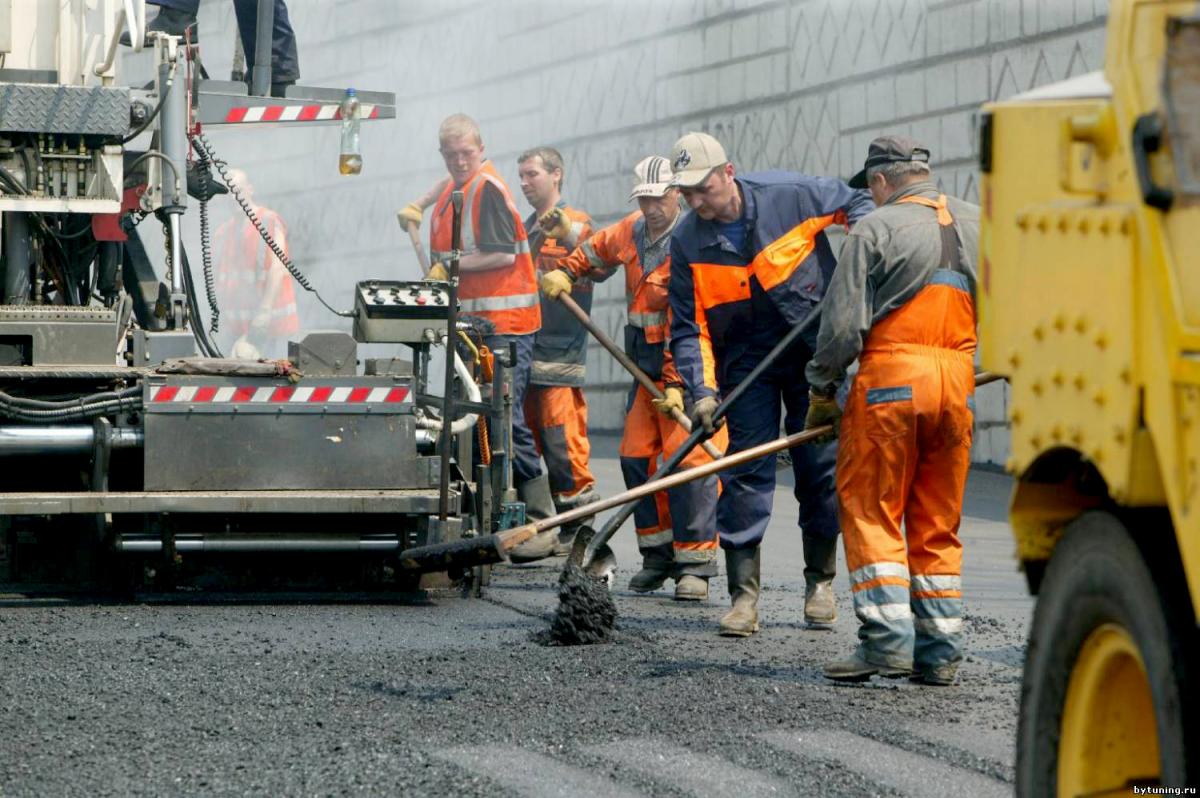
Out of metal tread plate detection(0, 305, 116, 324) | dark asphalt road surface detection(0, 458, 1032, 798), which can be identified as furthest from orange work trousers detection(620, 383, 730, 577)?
metal tread plate detection(0, 305, 116, 324)

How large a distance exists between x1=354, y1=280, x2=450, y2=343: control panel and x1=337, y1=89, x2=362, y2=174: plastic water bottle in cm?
75

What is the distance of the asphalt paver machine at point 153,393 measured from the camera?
6.87m

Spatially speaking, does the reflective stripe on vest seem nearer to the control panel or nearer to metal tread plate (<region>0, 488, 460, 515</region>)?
the control panel

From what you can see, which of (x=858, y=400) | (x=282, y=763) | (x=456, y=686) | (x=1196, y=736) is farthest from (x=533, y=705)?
(x=1196, y=736)

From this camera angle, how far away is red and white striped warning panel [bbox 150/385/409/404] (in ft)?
22.7

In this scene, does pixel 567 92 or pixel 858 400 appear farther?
pixel 567 92

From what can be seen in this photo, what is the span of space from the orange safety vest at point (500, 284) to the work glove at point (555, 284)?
1210mm

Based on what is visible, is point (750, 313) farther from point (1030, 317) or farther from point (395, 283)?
point (1030, 317)

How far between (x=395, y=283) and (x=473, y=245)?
199 cm

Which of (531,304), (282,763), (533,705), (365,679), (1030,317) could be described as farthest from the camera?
(531,304)

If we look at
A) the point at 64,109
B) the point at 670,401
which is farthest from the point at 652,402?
the point at 64,109

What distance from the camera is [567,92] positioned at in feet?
55.5

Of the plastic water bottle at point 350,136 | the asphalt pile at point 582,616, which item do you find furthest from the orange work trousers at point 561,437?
the asphalt pile at point 582,616

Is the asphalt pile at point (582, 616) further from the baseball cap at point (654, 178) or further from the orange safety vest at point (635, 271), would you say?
the baseball cap at point (654, 178)
